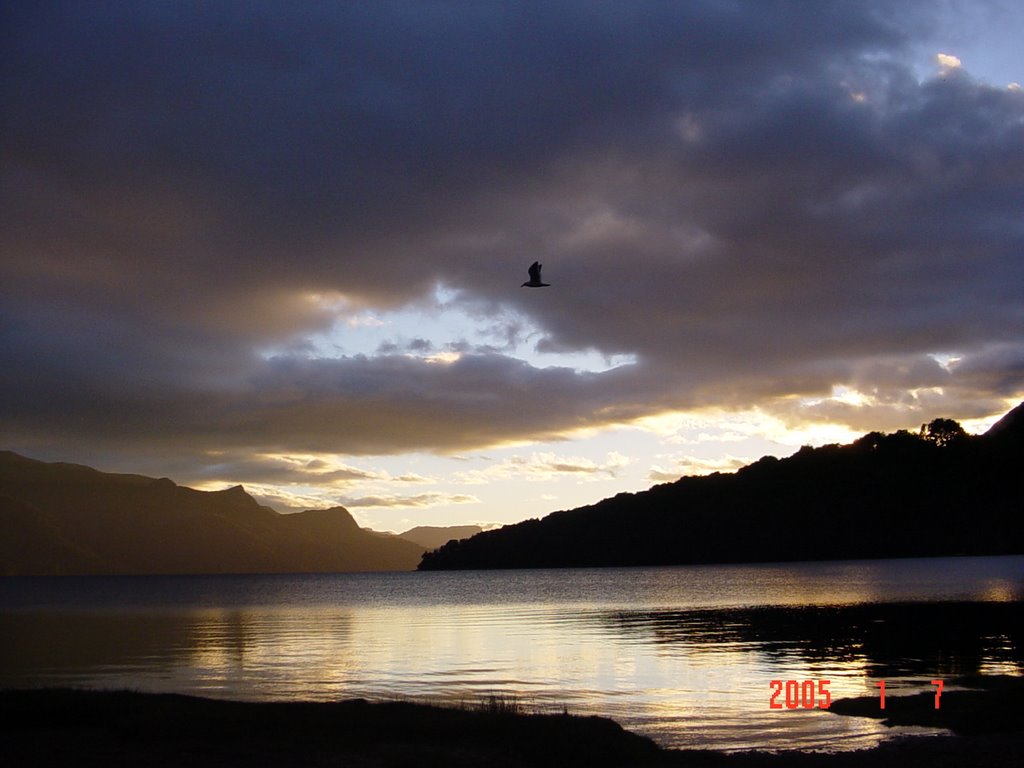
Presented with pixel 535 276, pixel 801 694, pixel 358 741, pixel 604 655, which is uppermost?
pixel 535 276

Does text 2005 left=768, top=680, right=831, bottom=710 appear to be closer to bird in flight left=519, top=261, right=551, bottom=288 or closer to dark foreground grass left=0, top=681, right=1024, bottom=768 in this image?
dark foreground grass left=0, top=681, right=1024, bottom=768

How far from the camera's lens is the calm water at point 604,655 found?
36.1m

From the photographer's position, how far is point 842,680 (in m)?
41.4

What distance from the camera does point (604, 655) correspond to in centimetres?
5512

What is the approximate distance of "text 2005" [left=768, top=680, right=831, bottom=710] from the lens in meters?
35.1
